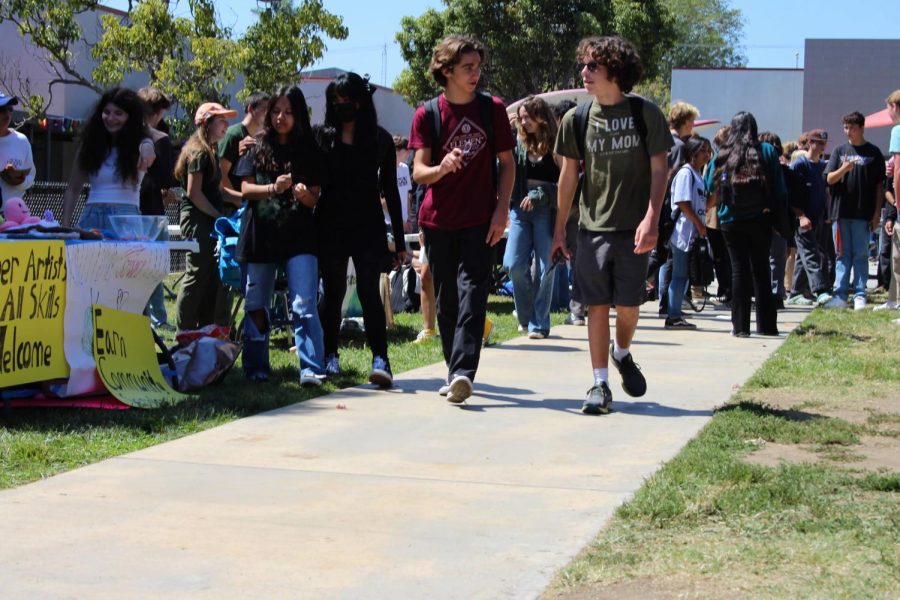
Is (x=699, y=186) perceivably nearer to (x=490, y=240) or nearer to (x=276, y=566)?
(x=490, y=240)

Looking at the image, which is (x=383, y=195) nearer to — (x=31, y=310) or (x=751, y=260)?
(x=31, y=310)

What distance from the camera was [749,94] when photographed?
45.0 meters

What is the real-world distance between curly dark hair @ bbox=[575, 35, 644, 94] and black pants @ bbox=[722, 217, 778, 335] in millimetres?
4164

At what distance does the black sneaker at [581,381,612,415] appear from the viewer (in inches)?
269

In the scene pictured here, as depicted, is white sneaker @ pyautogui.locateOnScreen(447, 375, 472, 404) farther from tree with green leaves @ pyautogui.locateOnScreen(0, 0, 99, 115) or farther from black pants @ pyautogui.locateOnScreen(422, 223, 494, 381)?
tree with green leaves @ pyautogui.locateOnScreen(0, 0, 99, 115)

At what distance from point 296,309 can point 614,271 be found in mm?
1975

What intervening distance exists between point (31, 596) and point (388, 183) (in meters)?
4.40

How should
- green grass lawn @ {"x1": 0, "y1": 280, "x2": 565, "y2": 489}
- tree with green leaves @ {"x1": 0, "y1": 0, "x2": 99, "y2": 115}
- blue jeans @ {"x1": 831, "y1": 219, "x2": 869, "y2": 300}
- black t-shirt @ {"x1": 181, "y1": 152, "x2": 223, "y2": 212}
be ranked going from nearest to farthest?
green grass lawn @ {"x1": 0, "y1": 280, "x2": 565, "y2": 489} → black t-shirt @ {"x1": 181, "y1": 152, "x2": 223, "y2": 212} → blue jeans @ {"x1": 831, "y1": 219, "x2": 869, "y2": 300} → tree with green leaves @ {"x1": 0, "y1": 0, "x2": 99, "y2": 115}

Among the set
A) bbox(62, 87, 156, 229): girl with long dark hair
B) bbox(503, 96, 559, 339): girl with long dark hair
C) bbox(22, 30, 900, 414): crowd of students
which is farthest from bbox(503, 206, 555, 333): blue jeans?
bbox(62, 87, 156, 229): girl with long dark hair

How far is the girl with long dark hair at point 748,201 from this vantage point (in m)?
10.5

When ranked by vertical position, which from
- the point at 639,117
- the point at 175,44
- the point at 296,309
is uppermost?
the point at 175,44

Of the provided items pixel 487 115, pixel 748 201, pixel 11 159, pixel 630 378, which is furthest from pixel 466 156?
pixel 748 201

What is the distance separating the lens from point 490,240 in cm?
718

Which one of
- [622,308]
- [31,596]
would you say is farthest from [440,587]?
[622,308]
